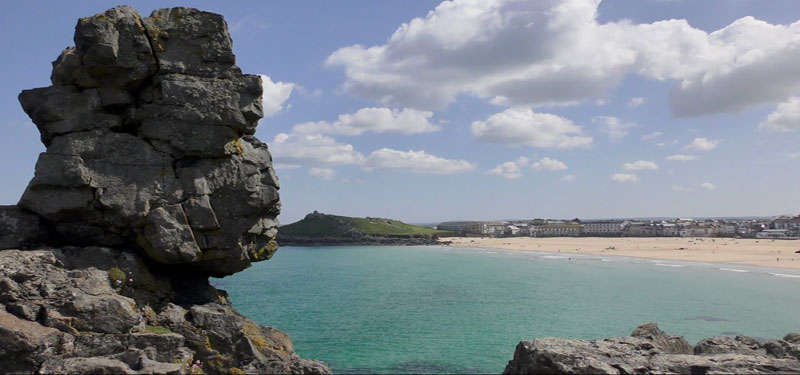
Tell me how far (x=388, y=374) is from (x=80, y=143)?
18.5m

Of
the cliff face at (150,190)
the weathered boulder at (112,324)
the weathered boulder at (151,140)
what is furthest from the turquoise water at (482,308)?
the weathered boulder at (151,140)

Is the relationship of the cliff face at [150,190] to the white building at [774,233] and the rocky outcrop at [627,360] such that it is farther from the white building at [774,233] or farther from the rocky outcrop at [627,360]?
the white building at [774,233]

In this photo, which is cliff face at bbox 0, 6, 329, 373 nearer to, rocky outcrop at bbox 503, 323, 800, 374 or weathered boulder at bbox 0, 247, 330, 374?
weathered boulder at bbox 0, 247, 330, 374

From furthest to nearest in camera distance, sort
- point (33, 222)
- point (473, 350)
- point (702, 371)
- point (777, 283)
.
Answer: point (777, 283) < point (473, 350) < point (33, 222) < point (702, 371)

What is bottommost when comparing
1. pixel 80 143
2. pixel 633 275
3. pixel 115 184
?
pixel 633 275

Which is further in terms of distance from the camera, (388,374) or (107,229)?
(388,374)

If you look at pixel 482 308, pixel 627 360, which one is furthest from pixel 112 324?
pixel 482 308

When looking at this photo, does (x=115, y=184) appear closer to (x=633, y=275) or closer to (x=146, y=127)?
(x=146, y=127)

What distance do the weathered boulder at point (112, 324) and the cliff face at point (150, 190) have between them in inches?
2.4

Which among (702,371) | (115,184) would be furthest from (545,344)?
(115,184)

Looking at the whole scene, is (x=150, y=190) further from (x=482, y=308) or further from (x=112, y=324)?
(x=482, y=308)

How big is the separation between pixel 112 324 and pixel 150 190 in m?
5.31

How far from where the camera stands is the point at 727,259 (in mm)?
101688

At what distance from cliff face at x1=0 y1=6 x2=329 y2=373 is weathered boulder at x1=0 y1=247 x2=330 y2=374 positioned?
6 cm
